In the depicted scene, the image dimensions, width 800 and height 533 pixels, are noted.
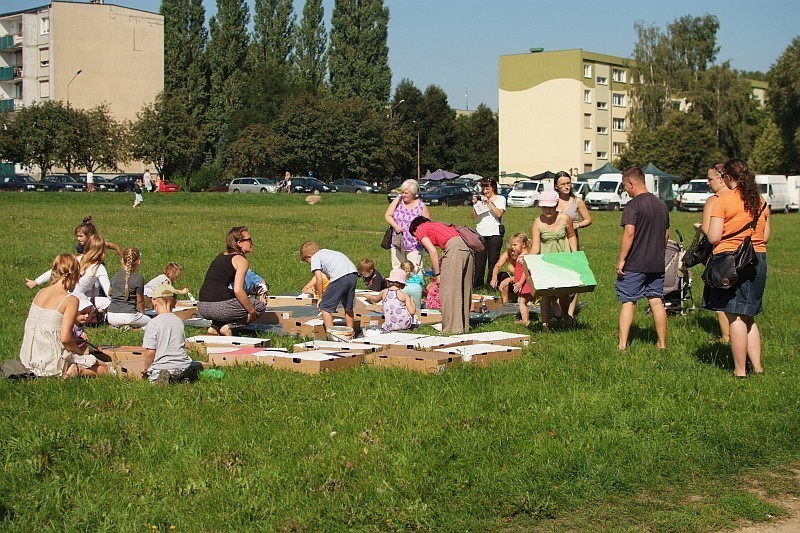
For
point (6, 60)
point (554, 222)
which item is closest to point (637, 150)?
point (6, 60)

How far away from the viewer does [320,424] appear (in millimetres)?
7191

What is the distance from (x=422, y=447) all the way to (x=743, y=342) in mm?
3662

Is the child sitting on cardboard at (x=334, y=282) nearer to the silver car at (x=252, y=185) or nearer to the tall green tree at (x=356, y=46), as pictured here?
the silver car at (x=252, y=185)

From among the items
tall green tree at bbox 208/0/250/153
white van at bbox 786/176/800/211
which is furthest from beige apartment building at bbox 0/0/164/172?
white van at bbox 786/176/800/211

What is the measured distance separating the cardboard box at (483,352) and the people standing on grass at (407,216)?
4033mm

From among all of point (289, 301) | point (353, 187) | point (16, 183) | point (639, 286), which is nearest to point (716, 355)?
point (639, 286)

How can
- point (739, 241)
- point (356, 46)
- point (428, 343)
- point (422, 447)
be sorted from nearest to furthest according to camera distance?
point (422, 447) → point (739, 241) → point (428, 343) → point (356, 46)

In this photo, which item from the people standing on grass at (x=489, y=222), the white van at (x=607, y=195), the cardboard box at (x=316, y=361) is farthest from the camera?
the white van at (x=607, y=195)

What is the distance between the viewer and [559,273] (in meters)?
10.8

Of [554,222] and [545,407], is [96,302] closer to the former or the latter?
[554,222]

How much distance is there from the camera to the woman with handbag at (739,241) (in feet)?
A: 28.3

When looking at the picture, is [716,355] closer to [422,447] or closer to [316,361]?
[316,361]

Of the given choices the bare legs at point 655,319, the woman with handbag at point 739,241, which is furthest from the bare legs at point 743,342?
the bare legs at point 655,319

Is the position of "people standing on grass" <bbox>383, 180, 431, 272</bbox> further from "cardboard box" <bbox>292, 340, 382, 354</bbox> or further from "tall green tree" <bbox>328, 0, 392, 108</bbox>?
"tall green tree" <bbox>328, 0, 392, 108</bbox>
